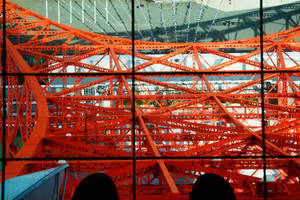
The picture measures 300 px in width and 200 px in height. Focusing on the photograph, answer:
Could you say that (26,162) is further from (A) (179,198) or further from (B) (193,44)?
(B) (193,44)

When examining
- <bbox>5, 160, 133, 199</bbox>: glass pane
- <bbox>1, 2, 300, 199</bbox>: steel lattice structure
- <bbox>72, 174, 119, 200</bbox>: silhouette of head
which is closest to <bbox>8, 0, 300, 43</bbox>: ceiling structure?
<bbox>1, 2, 300, 199</bbox>: steel lattice structure

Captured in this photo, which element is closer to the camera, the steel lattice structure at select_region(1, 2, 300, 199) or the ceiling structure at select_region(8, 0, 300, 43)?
the steel lattice structure at select_region(1, 2, 300, 199)

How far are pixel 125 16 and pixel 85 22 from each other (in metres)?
3.50

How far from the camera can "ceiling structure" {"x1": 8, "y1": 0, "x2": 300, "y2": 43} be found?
14.7m

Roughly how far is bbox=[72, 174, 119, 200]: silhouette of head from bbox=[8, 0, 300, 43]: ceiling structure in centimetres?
1255

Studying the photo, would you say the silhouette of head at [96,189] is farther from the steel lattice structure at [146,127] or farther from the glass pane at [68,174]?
the steel lattice structure at [146,127]

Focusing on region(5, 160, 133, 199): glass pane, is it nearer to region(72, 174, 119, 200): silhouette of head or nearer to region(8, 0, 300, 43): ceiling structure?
region(72, 174, 119, 200): silhouette of head

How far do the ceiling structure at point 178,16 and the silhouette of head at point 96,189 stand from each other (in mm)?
12546

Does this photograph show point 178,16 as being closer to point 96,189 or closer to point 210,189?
point 210,189

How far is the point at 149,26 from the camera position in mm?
15664

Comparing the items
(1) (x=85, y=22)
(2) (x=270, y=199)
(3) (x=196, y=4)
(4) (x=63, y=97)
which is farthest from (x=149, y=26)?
(2) (x=270, y=199)

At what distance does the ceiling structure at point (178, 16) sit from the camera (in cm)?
1473

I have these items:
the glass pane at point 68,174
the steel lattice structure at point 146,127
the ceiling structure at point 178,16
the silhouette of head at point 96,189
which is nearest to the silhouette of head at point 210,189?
the steel lattice structure at point 146,127

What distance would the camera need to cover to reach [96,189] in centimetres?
369
